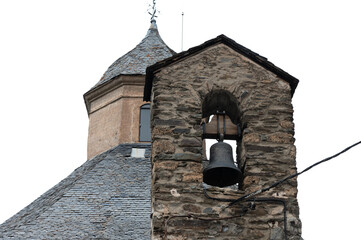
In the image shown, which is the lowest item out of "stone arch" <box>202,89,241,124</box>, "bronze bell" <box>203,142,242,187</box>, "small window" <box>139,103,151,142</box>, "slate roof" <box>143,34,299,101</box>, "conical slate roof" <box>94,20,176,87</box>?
"bronze bell" <box>203,142,242,187</box>

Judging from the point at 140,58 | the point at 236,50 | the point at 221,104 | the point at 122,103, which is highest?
the point at 140,58

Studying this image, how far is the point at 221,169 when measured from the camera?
947cm

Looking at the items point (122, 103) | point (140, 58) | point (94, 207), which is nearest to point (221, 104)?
point (94, 207)

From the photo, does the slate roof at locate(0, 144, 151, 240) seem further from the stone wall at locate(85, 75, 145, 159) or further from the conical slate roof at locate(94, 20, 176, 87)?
the conical slate roof at locate(94, 20, 176, 87)

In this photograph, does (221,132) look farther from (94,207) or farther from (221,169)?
(94,207)

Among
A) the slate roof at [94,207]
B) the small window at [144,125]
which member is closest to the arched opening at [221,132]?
the slate roof at [94,207]

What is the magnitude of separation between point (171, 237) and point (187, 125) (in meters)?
1.35

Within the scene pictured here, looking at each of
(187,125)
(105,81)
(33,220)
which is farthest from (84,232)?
(105,81)

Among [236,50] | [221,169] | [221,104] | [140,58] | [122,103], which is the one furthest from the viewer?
[140,58]

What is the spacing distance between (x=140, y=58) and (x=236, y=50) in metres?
8.26

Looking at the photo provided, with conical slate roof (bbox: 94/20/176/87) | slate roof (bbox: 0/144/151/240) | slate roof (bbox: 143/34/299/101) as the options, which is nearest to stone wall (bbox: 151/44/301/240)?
slate roof (bbox: 143/34/299/101)

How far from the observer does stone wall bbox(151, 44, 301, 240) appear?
8.96 metres

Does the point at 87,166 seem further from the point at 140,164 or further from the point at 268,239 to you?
the point at 268,239

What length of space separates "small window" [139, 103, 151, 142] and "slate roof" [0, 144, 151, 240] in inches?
53.7
